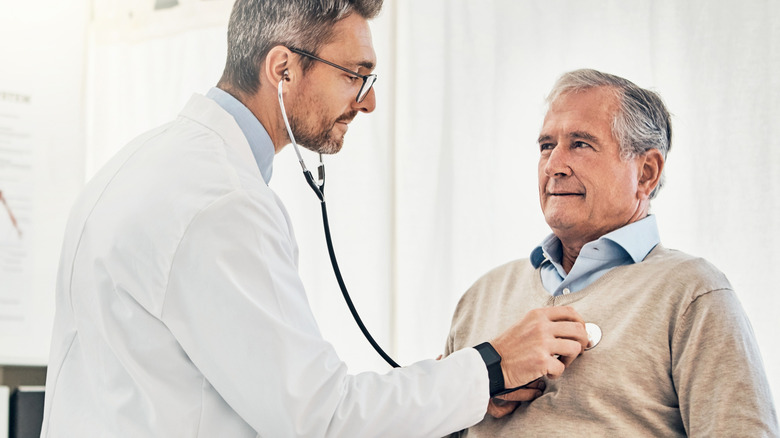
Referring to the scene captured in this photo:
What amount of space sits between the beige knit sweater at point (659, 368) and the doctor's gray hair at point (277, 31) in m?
0.70

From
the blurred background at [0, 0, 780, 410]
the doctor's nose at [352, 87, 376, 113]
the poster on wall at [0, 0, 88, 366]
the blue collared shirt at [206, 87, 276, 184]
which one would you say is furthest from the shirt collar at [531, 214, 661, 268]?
the poster on wall at [0, 0, 88, 366]

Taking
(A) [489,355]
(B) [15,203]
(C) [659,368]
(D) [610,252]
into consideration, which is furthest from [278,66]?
(B) [15,203]

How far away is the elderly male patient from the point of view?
1.38 meters

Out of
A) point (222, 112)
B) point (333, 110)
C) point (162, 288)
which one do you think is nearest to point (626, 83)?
point (333, 110)

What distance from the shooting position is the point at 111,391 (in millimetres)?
1253

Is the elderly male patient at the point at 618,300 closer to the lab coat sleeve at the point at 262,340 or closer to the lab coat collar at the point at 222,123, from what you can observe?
the lab coat sleeve at the point at 262,340

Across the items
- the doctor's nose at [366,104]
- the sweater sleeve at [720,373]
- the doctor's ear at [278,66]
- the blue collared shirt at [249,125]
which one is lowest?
the sweater sleeve at [720,373]

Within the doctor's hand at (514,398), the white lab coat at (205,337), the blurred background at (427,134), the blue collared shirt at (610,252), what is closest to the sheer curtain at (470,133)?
the blurred background at (427,134)

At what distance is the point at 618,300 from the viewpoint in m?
1.55

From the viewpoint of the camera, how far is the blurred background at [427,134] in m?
1.87

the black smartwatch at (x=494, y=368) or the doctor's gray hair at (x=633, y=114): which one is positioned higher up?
the doctor's gray hair at (x=633, y=114)

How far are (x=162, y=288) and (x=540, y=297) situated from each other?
81 centimetres

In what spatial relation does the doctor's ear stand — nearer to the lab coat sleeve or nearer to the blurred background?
the lab coat sleeve

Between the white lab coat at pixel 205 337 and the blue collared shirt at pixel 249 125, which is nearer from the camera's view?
the white lab coat at pixel 205 337
